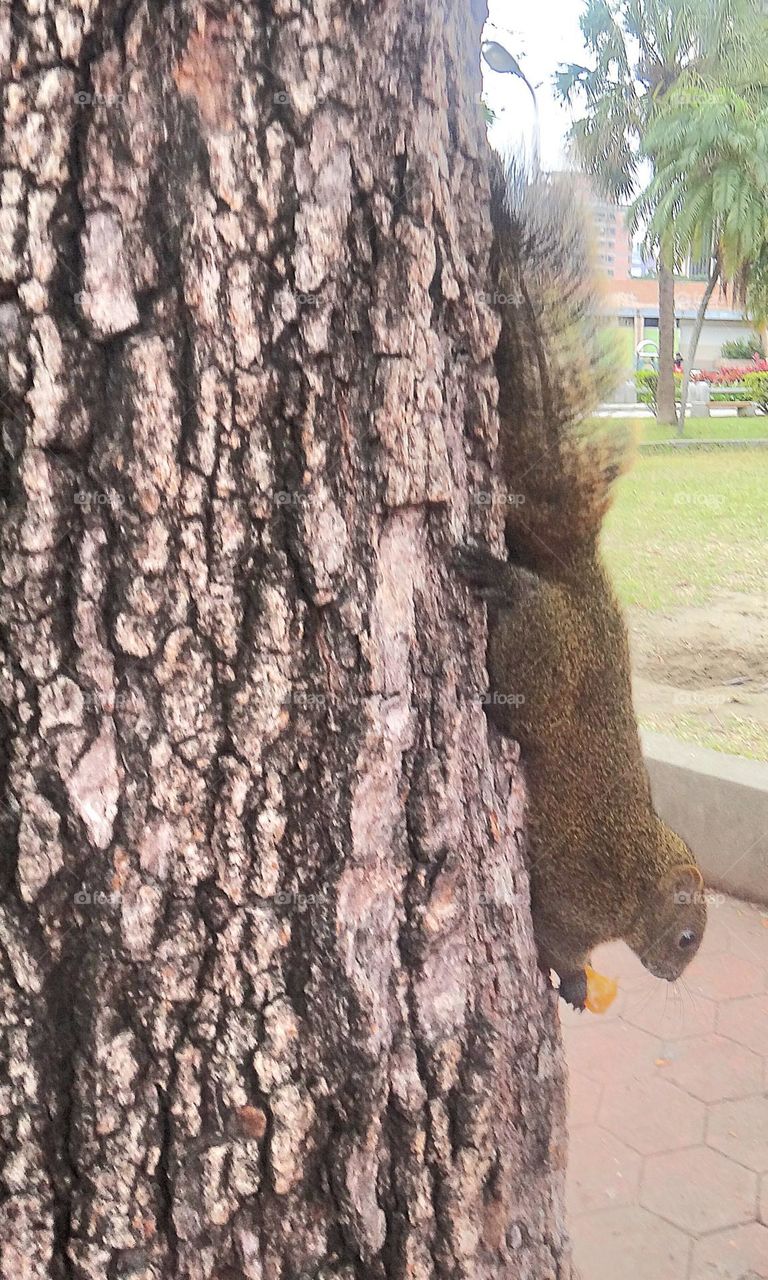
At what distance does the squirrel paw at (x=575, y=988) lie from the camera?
3.24 ft

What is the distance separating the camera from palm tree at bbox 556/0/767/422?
1.46 meters

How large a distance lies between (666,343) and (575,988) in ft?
3.12

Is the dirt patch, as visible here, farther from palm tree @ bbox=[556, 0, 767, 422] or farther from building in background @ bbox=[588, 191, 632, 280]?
building in background @ bbox=[588, 191, 632, 280]

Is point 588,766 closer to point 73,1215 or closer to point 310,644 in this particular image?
point 310,644

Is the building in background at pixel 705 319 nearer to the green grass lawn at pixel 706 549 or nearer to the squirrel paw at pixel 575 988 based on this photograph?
the green grass lawn at pixel 706 549

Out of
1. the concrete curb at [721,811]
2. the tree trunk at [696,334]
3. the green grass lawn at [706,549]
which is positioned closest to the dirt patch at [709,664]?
the green grass lawn at [706,549]

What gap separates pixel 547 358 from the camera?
68 centimetres

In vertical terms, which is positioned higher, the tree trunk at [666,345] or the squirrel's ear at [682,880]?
the tree trunk at [666,345]

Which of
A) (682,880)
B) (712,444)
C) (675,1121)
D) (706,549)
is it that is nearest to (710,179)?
(712,444)

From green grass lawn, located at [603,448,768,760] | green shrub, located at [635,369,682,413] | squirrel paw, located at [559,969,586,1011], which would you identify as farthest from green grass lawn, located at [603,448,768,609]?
squirrel paw, located at [559,969,586,1011]

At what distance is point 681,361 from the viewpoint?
1.59m

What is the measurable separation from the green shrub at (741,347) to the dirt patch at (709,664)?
0.76 metres

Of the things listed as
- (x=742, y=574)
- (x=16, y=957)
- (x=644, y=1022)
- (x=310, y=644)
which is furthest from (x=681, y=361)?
(x=16, y=957)

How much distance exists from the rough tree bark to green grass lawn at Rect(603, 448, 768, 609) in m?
0.95
